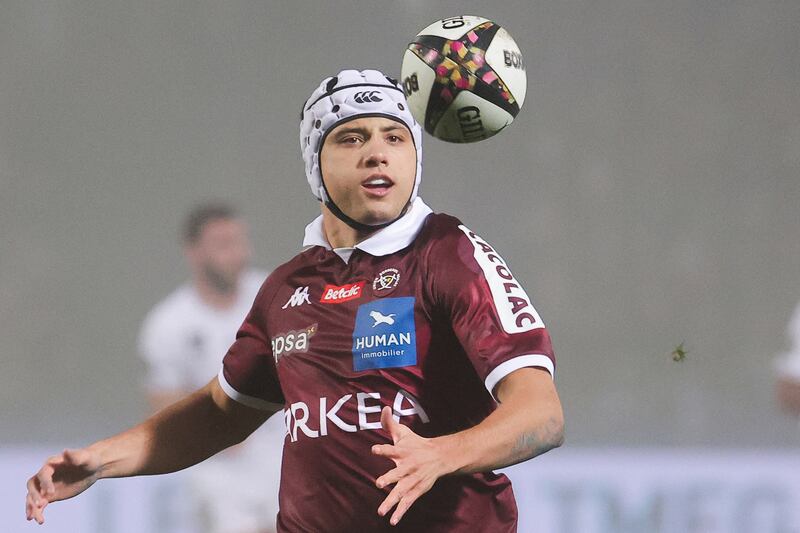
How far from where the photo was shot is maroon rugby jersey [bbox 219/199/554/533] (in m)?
3.14

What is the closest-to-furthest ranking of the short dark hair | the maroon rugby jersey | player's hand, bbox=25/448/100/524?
the maroon rugby jersey < player's hand, bbox=25/448/100/524 < the short dark hair

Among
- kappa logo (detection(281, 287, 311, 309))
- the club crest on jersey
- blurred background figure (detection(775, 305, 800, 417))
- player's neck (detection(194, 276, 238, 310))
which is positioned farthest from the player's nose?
blurred background figure (detection(775, 305, 800, 417))

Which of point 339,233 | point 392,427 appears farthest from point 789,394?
point 392,427

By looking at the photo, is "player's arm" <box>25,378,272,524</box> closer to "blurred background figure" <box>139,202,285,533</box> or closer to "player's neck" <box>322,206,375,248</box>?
"player's neck" <box>322,206,375,248</box>

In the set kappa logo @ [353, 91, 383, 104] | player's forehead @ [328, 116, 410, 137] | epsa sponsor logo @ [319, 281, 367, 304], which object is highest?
kappa logo @ [353, 91, 383, 104]

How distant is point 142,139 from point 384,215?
463 centimetres

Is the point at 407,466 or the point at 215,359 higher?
the point at 215,359

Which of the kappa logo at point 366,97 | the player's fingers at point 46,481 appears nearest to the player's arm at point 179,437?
the player's fingers at point 46,481

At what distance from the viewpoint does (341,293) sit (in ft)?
11.2

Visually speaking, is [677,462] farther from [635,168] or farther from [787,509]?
[635,168]

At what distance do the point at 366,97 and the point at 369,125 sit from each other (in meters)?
0.09

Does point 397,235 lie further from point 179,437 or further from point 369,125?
point 179,437

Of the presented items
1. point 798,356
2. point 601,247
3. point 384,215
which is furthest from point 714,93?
point 384,215

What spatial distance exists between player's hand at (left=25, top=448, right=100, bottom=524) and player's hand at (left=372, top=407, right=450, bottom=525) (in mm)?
1234
